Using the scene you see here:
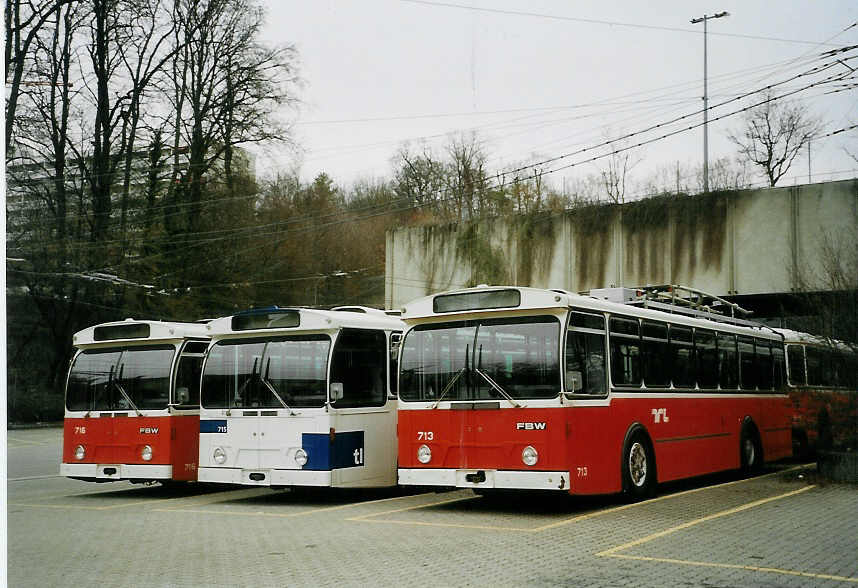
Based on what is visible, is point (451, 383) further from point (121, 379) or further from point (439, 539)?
point (121, 379)

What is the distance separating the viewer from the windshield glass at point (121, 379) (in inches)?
659

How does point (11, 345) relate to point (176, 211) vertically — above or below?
below

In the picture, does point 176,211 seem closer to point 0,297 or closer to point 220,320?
point 220,320

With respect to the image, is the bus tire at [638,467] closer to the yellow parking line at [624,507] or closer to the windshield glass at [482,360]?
the yellow parking line at [624,507]

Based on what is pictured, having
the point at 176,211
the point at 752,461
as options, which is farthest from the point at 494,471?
the point at 176,211

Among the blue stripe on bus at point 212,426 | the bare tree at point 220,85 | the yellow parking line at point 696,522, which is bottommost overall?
the yellow parking line at point 696,522

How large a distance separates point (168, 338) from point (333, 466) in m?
4.03

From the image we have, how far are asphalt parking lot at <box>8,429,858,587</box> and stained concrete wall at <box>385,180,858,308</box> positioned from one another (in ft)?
36.9

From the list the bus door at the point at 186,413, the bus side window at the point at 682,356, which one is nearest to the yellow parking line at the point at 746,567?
the bus side window at the point at 682,356

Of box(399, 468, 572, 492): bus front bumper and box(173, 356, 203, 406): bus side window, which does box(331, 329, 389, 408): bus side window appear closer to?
box(399, 468, 572, 492): bus front bumper

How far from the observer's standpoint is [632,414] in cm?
1441

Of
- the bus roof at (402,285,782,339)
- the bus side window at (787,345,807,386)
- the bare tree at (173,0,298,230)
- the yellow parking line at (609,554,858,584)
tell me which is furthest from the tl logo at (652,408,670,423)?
the bare tree at (173,0,298,230)

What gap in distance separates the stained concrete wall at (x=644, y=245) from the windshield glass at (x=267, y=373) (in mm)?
13363

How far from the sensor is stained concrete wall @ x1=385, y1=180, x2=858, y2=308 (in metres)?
26.4
